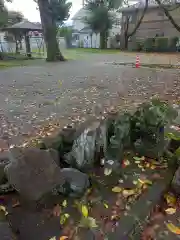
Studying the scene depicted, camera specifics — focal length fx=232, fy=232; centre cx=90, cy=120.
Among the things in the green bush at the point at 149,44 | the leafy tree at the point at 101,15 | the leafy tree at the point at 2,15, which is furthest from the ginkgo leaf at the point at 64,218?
the leafy tree at the point at 101,15

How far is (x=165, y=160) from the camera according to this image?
2.62 metres

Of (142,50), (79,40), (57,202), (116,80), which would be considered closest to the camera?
(57,202)

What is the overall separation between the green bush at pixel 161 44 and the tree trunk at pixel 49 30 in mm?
11539

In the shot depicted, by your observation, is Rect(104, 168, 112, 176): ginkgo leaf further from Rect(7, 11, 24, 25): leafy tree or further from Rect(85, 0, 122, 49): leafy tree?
Rect(7, 11, 24, 25): leafy tree

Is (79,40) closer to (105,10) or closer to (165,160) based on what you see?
(105,10)

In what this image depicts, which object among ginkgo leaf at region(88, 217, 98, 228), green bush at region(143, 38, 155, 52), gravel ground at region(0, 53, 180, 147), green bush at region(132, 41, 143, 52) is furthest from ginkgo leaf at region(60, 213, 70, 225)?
green bush at region(132, 41, 143, 52)

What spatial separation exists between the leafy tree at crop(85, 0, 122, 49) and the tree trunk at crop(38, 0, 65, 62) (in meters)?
14.3

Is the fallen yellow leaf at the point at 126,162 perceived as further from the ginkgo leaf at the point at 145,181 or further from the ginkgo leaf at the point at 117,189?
the ginkgo leaf at the point at 117,189

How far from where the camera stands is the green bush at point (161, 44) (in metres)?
22.3

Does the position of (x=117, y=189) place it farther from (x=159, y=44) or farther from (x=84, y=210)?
(x=159, y=44)

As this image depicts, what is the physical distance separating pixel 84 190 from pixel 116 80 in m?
6.73

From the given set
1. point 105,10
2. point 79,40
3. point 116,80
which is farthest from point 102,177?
point 79,40

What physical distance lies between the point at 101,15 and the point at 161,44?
9225 millimetres

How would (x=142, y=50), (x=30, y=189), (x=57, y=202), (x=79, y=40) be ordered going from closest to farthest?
(x=30, y=189)
(x=57, y=202)
(x=142, y=50)
(x=79, y=40)
